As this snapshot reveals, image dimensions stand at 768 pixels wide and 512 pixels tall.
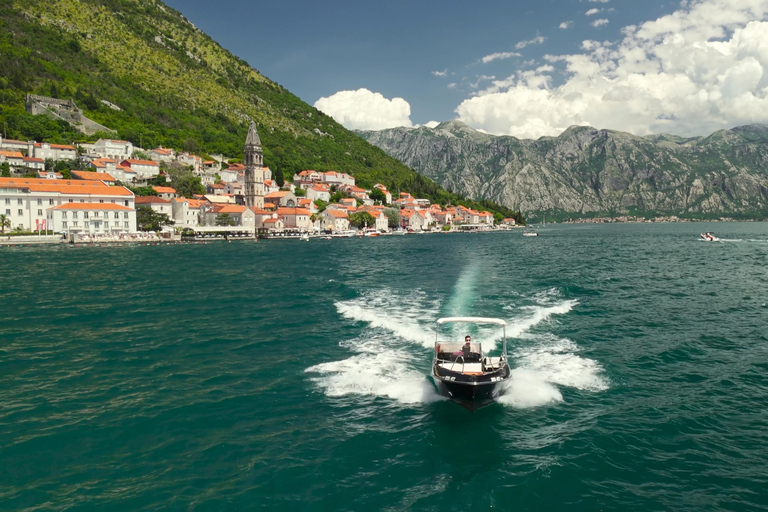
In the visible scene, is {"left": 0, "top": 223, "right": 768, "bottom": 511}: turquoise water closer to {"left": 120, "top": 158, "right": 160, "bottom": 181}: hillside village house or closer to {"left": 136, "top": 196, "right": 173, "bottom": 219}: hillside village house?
{"left": 136, "top": 196, "right": 173, "bottom": 219}: hillside village house

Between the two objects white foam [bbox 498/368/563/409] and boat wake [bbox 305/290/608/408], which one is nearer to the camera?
white foam [bbox 498/368/563/409]

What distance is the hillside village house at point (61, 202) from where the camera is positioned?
99.2 metres

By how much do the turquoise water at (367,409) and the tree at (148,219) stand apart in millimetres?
87810

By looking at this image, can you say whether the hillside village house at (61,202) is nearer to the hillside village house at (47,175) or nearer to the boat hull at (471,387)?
the hillside village house at (47,175)

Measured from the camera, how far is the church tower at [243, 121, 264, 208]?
502 ft

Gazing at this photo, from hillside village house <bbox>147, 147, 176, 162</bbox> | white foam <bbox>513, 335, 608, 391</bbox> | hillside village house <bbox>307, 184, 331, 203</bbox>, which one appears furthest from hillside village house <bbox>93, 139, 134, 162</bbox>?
white foam <bbox>513, 335, 608, 391</bbox>

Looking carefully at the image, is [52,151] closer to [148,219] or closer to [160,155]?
[160,155]

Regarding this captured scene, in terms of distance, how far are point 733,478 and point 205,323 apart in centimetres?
2794

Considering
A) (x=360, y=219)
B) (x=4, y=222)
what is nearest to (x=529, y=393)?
(x=4, y=222)

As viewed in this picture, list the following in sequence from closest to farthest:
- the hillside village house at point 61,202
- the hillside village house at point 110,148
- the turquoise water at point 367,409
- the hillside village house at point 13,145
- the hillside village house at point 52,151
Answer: the turquoise water at point 367,409
the hillside village house at point 61,202
the hillside village house at point 13,145
the hillside village house at point 52,151
the hillside village house at point 110,148

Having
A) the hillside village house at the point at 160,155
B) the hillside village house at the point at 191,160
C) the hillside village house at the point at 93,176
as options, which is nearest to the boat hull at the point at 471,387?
the hillside village house at the point at 93,176

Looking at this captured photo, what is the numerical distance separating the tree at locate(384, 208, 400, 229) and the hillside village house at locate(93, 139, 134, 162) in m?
102

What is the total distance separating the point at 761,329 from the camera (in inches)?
1069

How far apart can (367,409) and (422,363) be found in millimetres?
5561
